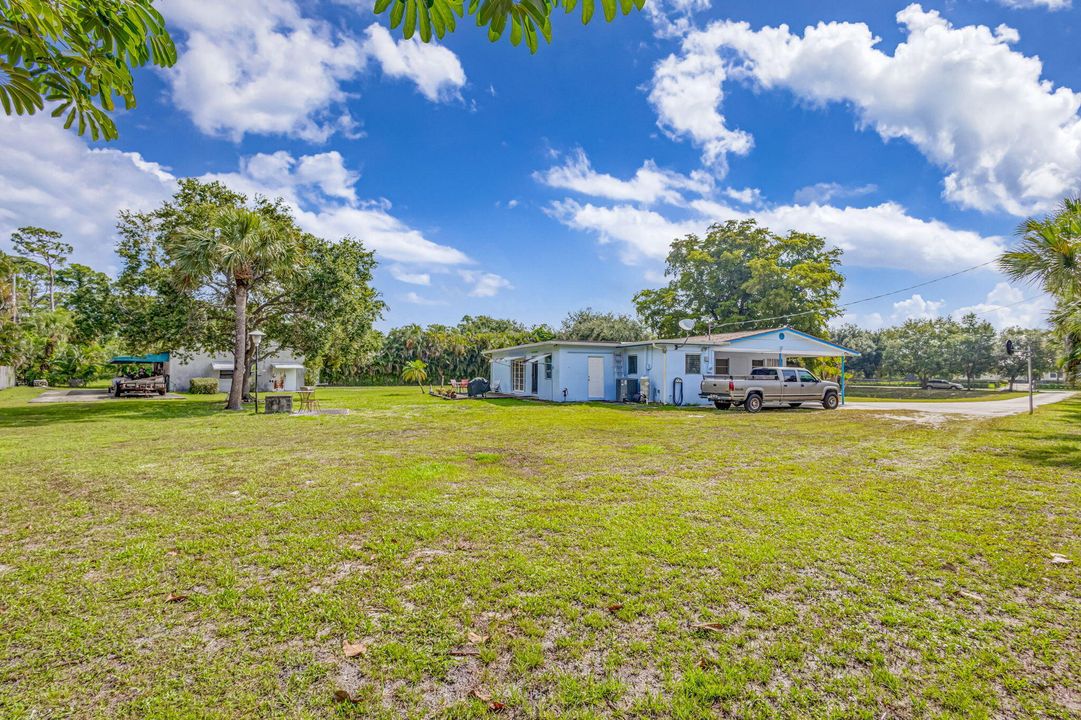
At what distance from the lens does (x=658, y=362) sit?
68.3 ft

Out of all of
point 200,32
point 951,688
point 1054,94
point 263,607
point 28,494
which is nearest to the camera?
point 951,688

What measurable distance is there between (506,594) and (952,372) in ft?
217

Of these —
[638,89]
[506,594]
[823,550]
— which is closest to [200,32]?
[506,594]

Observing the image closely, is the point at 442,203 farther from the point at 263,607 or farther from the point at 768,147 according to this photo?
the point at 263,607

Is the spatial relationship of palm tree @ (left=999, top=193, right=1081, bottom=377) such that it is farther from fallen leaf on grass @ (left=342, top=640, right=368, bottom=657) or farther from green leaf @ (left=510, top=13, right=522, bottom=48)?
fallen leaf on grass @ (left=342, top=640, right=368, bottom=657)

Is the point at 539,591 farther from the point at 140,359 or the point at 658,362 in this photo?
the point at 140,359

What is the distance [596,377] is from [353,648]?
808 inches

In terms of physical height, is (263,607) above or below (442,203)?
below

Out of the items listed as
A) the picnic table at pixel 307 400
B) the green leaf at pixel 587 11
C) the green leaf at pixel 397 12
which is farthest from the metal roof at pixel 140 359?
the green leaf at pixel 587 11

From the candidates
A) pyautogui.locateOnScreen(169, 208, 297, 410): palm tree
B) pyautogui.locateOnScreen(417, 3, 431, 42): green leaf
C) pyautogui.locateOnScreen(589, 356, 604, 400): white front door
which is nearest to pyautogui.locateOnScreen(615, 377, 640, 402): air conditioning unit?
pyautogui.locateOnScreen(589, 356, 604, 400): white front door

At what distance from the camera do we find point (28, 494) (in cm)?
565

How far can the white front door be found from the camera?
22.6 m

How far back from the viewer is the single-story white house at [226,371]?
3250cm

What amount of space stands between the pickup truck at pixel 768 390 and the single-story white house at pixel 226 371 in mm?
25964
